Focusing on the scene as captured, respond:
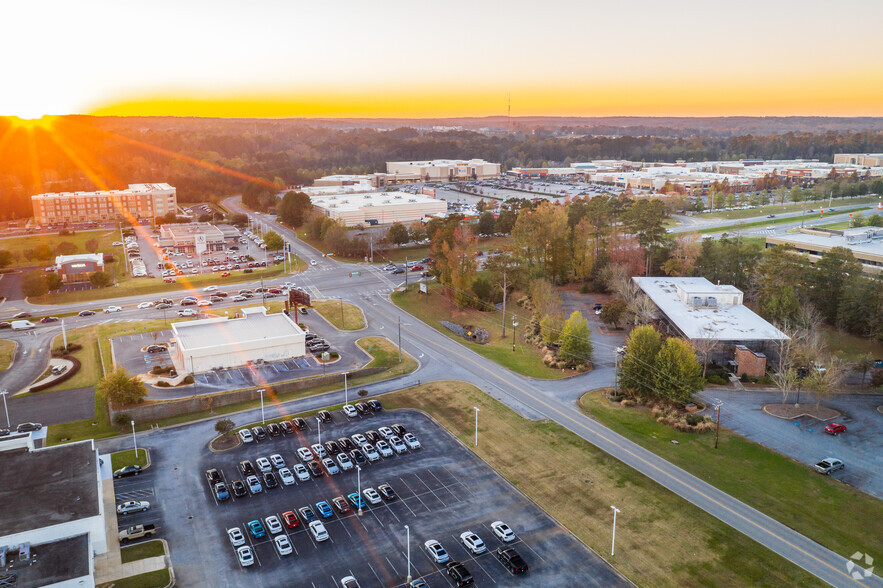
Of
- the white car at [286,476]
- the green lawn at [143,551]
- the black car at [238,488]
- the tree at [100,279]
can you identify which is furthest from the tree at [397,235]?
the green lawn at [143,551]

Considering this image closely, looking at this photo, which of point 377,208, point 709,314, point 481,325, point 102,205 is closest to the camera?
point 709,314

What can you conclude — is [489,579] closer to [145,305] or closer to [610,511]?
[610,511]

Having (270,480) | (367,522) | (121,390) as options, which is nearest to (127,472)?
(270,480)

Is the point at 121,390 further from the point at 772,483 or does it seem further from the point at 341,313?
the point at 772,483

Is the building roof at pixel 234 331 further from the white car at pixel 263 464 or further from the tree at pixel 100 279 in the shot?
the tree at pixel 100 279


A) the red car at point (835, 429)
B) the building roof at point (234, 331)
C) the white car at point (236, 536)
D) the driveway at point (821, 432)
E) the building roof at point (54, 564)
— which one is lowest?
the white car at point (236, 536)

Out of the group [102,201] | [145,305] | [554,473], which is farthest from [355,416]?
[102,201]
